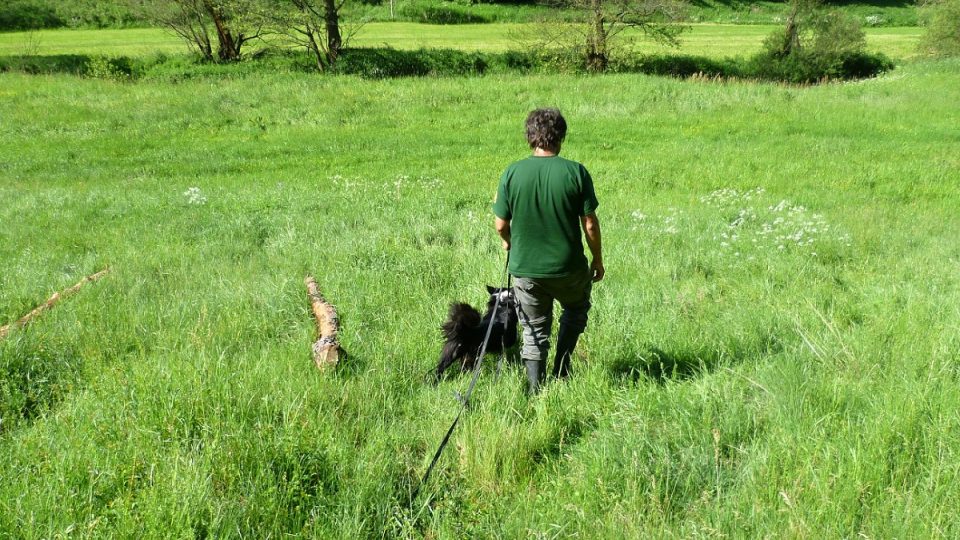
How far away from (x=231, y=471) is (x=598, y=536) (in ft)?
5.51

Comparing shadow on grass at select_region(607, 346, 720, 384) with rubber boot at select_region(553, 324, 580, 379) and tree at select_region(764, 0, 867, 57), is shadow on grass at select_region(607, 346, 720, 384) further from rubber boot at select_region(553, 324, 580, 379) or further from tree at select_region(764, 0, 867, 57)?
tree at select_region(764, 0, 867, 57)

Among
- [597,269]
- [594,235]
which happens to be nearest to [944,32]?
[597,269]

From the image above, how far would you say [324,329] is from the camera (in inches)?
Result: 183

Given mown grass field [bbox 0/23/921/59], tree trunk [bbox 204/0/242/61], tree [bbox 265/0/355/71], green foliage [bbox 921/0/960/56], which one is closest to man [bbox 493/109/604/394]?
tree [bbox 265/0/355/71]

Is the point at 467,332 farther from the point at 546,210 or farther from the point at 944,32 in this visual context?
the point at 944,32

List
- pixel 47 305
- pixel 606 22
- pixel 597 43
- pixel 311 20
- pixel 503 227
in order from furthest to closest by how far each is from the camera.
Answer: pixel 606 22 → pixel 597 43 → pixel 311 20 → pixel 47 305 → pixel 503 227

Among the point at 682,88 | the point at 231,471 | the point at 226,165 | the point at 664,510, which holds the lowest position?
the point at 664,510

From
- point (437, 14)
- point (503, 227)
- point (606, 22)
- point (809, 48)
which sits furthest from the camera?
point (437, 14)

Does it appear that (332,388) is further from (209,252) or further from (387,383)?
(209,252)

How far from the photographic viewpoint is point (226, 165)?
13258 mm

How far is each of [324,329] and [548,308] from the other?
1815 mm

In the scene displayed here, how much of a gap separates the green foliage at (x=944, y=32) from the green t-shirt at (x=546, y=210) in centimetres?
3849

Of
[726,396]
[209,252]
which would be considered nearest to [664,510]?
[726,396]

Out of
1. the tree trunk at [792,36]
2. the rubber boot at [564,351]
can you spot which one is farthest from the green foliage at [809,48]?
the rubber boot at [564,351]
